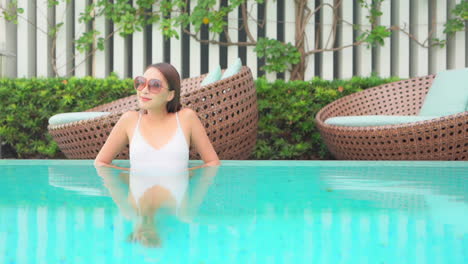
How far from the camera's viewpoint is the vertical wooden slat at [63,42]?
5.05 metres

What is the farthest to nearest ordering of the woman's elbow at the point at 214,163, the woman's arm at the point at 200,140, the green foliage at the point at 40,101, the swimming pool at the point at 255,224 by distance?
1. the green foliage at the point at 40,101
2. the woman's arm at the point at 200,140
3. the woman's elbow at the point at 214,163
4. the swimming pool at the point at 255,224

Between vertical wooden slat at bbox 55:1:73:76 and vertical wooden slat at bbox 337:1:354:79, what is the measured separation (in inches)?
125

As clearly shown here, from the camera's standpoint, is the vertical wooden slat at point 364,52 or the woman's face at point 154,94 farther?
the vertical wooden slat at point 364,52

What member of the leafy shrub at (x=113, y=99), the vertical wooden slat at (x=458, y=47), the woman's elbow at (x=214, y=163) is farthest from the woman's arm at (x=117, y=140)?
the vertical wooden slat at (x=458, y=47)

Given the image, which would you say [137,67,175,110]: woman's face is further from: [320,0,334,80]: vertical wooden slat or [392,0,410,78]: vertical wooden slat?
[392,0,410,78]: vertical wooden slat

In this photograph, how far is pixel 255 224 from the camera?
579 mm

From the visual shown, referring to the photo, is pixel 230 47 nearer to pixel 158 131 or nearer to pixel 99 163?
pixel 158 131

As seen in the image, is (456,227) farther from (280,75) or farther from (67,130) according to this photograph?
(280,75)

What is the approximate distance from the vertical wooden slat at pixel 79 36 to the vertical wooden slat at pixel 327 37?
2.74 meters

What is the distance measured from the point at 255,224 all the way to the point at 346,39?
4.88 metres

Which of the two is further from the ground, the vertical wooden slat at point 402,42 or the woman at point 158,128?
the vertical wooden slat at point 402,42

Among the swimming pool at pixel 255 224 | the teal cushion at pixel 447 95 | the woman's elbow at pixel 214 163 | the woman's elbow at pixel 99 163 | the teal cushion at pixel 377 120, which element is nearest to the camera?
the swimming pool at pixel 255 224

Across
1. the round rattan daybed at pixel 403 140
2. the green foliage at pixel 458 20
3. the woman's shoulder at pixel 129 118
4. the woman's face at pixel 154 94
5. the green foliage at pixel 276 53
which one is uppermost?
the green foliage at pixel 458 20

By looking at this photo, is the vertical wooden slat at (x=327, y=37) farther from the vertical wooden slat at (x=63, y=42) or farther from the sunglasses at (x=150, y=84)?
the sunglasses at (x=150, y=84)
